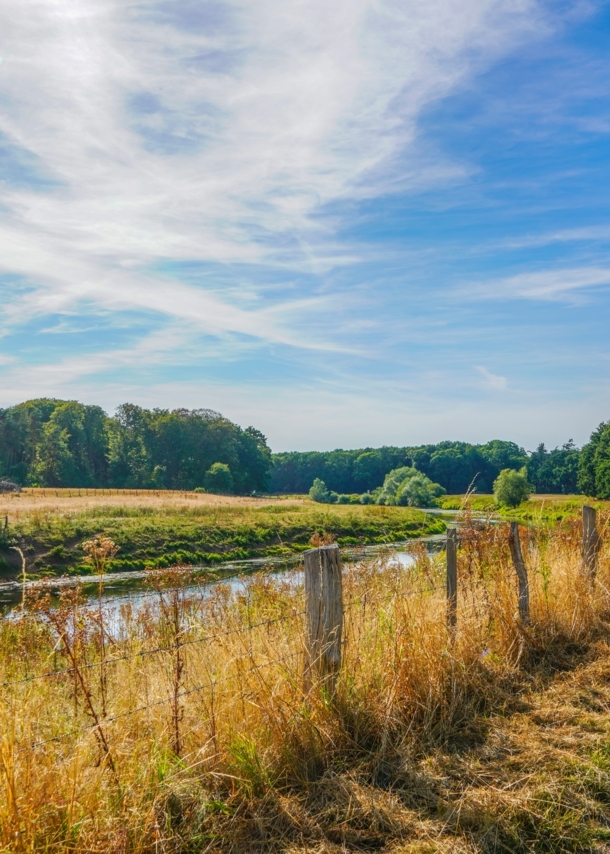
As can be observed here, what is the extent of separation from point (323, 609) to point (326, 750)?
82 cm

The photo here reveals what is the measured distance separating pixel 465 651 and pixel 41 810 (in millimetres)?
3248

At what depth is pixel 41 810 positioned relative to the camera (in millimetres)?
2879

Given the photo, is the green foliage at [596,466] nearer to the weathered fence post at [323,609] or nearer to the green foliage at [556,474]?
the green foliage at [556,474]

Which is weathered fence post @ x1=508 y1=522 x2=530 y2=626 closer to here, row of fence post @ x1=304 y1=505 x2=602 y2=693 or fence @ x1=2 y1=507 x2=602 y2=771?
fence @ x1=2 y1=507 x2=602 y2=771

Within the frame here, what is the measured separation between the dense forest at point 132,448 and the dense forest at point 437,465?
2686cm

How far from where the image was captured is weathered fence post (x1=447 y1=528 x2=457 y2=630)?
543 cm

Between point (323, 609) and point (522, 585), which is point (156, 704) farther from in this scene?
point (522, 585)

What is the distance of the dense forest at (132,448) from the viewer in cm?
9038

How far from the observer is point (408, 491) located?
77562 millimetres

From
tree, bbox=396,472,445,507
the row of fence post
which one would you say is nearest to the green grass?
the row of fence post

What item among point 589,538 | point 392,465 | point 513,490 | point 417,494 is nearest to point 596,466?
point 417,494

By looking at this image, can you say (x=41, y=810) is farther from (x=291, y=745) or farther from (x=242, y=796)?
(x=291, y=745)

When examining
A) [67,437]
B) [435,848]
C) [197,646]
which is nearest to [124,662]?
[197,646]

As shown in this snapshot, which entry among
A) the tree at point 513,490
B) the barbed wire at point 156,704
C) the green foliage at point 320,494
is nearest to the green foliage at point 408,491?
the green foliage at point 320,494
